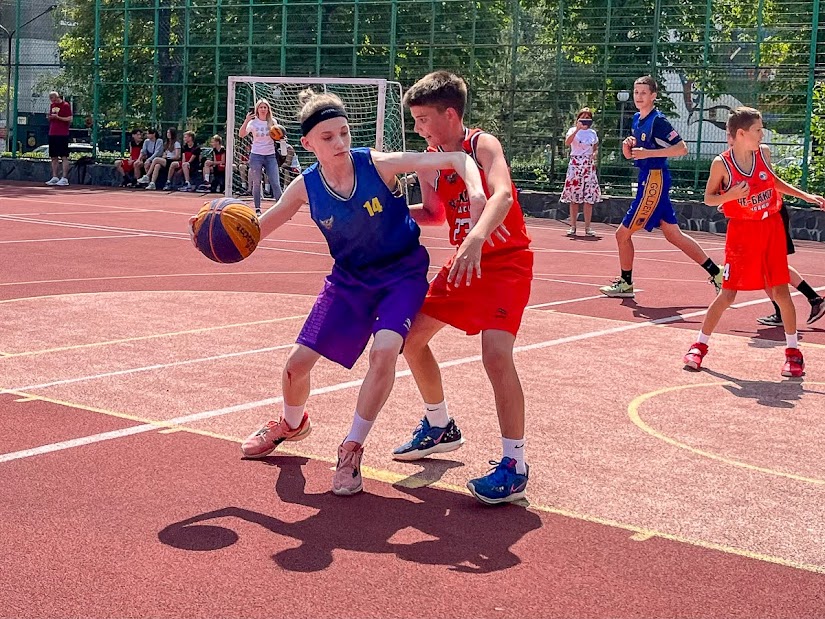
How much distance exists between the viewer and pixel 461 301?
543cm

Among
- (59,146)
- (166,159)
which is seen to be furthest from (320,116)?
(59,146)

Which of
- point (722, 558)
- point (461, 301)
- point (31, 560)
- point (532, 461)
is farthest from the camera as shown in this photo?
point (532, 461)

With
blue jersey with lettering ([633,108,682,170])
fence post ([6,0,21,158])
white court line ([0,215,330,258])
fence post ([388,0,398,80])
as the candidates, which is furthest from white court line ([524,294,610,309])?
fence post ([6,0,21,158])

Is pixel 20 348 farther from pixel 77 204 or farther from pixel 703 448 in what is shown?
pixel 77 204

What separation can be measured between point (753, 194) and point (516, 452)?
4.24 m

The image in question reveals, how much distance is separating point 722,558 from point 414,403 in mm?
2753

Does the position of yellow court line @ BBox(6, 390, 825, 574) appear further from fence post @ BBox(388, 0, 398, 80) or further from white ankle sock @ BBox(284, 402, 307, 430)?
fence post @ BBox(388, 0, 398, 80)

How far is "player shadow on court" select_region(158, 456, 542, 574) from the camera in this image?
4.49 m

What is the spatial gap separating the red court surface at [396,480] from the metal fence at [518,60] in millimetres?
14015

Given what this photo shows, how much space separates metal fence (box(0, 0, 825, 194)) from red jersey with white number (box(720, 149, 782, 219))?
14.9 metres

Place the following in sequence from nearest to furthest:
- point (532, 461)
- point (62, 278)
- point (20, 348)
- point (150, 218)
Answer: point (532, 461) < point (20, 348) < point (62, 278) < point (150, 218)

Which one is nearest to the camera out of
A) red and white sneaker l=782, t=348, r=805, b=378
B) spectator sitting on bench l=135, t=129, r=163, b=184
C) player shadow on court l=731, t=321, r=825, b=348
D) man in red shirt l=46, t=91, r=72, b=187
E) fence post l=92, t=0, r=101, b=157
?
red and white sneaker l=782, t=348, r=805, b=378

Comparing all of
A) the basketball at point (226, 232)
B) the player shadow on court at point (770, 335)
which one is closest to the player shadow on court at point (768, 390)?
the player shadow on court at point (770, 335)

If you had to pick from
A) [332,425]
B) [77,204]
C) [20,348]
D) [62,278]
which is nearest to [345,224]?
[332,425]
